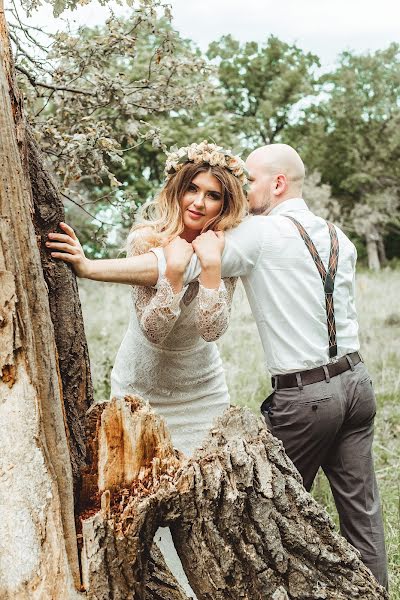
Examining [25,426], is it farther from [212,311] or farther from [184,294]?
[184,294]

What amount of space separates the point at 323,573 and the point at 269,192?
1.98 meters

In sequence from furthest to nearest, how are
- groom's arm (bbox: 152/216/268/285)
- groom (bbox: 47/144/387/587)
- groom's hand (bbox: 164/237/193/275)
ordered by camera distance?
groom (bbox: 47/144/387/587) → groom's arm (bbox: 152/216/268/285) → groom's hand (bbox: 164/237/193/275)

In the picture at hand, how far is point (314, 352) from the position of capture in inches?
135

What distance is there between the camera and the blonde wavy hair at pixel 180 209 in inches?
137

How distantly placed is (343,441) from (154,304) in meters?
1.22

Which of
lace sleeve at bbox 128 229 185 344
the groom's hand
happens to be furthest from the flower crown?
the groom's hand

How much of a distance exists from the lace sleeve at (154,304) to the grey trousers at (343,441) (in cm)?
68

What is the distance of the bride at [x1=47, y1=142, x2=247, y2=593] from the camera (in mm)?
3195

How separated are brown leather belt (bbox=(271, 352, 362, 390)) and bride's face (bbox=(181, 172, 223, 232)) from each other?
85 centimetres

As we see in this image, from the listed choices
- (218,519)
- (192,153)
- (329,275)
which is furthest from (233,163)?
(218,519)

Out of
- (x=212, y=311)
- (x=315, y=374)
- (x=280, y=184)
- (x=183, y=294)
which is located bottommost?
(x=315, y=374)

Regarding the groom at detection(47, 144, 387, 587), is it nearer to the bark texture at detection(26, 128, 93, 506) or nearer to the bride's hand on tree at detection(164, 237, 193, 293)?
the bride's hand on tree at detection(164, 237, 193, 293)

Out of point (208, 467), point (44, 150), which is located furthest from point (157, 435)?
point (44, 150)

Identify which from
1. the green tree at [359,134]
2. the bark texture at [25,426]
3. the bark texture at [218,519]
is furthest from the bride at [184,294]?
the green tree at [359,134]
